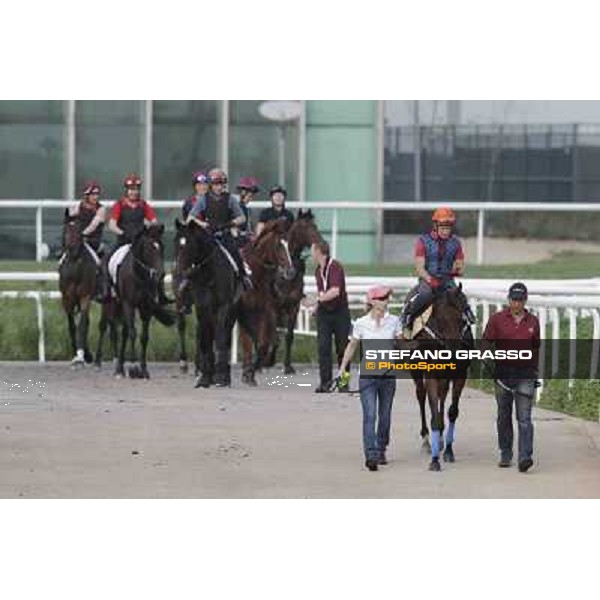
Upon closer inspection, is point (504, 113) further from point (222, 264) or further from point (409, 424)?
point (409, 424)

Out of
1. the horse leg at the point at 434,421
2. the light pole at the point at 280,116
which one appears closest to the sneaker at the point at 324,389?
the horse leg at the point at 434,421

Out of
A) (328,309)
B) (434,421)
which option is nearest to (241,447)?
(434,421)

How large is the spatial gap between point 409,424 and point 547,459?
258cm

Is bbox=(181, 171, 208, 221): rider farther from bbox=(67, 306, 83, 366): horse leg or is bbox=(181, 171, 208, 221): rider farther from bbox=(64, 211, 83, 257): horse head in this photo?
bbox=(67, 306, 83, 366): horse leg

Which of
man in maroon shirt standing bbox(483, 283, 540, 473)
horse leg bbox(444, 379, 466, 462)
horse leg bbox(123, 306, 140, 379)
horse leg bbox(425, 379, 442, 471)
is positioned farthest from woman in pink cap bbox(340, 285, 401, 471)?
horse leg bbox(123, 306, 140, 379)

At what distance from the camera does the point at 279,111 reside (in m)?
30.3

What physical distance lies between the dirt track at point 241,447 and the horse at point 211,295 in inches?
10.6

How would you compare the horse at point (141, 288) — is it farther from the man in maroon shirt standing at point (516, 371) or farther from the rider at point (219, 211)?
the man in maroon shirt standing at point (516, 371)

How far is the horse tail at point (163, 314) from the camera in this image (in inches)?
922

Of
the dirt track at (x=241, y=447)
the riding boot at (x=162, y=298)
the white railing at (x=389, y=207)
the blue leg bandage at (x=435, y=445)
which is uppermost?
the white railing at (x=389, y=207)

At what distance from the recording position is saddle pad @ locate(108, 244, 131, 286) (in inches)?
930

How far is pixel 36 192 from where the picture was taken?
30.3 meters

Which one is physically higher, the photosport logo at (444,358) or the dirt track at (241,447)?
the photosport logo at (444,358)

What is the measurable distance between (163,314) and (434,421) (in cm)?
801
